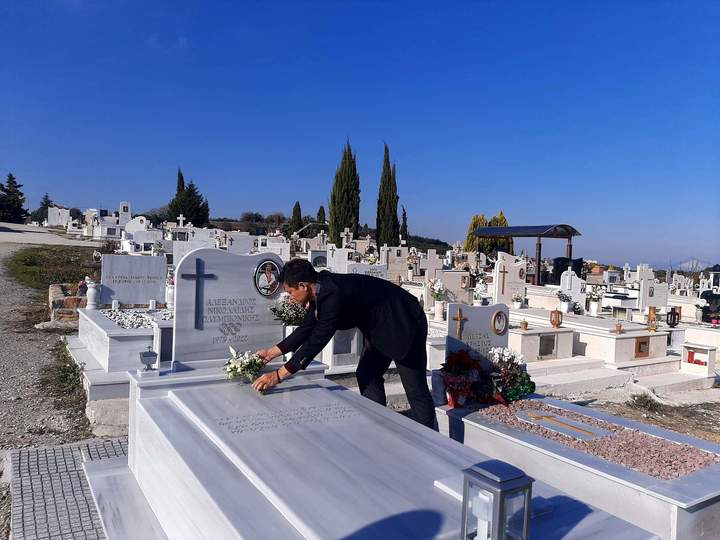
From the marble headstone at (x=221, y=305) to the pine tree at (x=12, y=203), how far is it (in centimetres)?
6074

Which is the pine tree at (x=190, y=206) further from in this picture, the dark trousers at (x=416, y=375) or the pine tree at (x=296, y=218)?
the dark trousers at (x=416, y=375)

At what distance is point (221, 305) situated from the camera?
510 centimetres

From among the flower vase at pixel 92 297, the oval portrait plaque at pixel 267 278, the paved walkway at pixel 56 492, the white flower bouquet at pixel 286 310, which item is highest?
the oval portrait plaque at pixel 267 278

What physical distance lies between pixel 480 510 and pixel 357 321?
2.16 metres

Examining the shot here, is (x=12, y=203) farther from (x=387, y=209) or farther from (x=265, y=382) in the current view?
(x=265, y=382)

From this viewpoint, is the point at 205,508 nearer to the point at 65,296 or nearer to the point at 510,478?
the point at 510,478

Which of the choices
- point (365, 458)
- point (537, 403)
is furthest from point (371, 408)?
point (537, 403)

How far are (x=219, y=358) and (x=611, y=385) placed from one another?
634 cm

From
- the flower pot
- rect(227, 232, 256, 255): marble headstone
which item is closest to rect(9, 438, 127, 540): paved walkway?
the flower pot

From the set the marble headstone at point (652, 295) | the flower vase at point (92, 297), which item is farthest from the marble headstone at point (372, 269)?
the marble headstone at point (652, 295)

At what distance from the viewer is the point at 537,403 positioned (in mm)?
5355

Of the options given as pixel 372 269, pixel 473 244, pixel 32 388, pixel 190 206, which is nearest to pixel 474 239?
pixel 473 244

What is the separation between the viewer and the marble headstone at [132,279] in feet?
33.9

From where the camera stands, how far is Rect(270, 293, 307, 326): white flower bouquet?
5.24m
